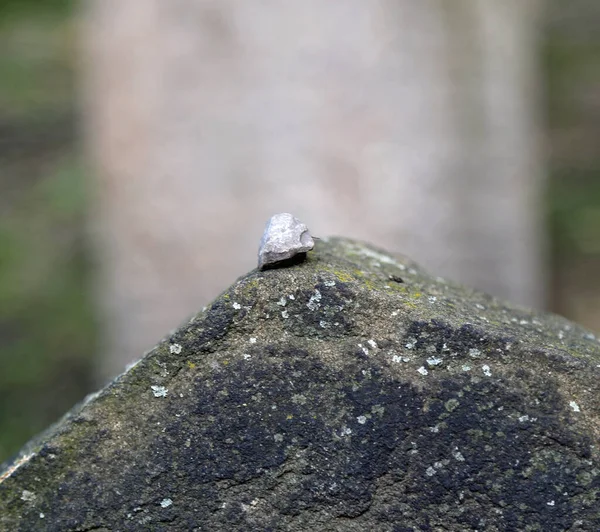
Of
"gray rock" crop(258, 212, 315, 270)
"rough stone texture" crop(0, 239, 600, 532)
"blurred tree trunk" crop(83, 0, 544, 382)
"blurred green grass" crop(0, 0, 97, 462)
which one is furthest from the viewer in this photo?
"blurred green grass" crop(0, 0, 97, 462)

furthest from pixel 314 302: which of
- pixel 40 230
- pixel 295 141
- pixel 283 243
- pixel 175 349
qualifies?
pixel 40 230

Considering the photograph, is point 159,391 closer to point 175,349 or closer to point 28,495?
point 175,349

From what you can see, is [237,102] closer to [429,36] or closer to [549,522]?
[429,36]

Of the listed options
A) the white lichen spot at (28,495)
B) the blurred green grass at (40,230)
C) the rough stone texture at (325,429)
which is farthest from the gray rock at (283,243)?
the blurred green grass at (40,230)

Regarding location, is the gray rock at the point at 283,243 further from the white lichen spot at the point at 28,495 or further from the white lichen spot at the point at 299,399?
the white lichen spot at the point at 28,495

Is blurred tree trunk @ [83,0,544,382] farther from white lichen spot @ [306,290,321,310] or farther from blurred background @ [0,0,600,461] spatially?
white lichen spot @ [306,290,321,310]

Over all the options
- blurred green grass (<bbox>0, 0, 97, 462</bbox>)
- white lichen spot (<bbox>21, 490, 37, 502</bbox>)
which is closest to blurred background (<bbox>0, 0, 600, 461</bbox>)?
blurred green grass (<bbox>0, 0, 97, 462</bbox>)
